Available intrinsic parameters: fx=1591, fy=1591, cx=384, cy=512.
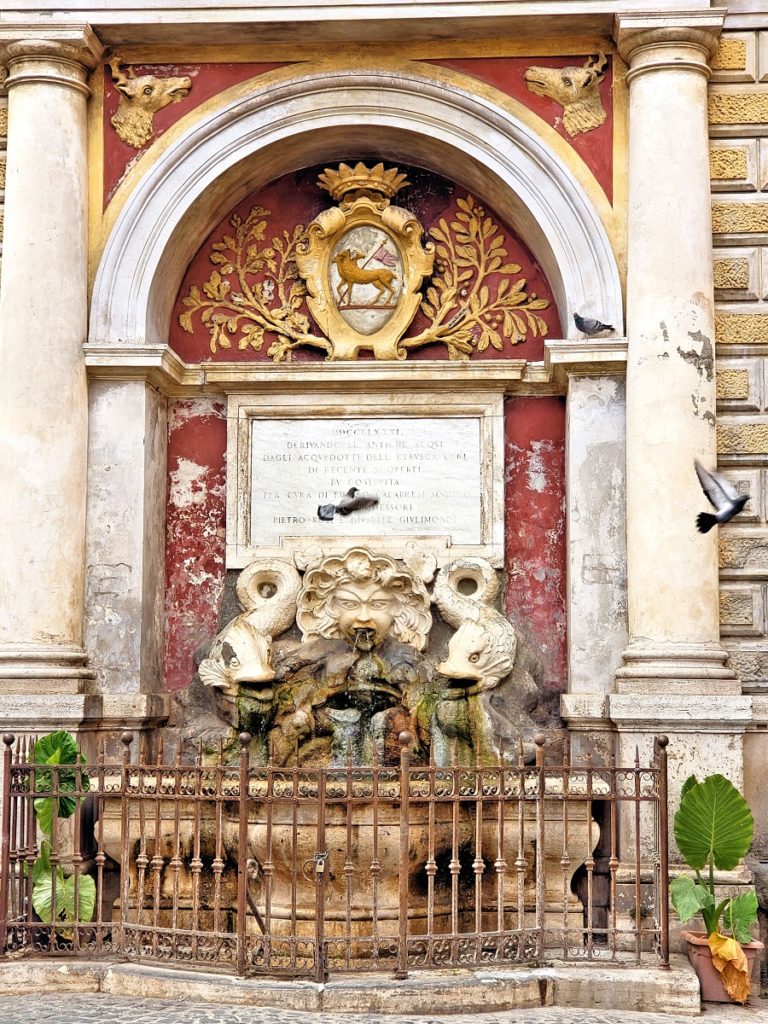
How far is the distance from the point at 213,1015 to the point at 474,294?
20.0ft

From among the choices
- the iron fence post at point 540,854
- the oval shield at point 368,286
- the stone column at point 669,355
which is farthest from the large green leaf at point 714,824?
the oval shield at point 368,286

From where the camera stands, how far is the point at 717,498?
1030 cm

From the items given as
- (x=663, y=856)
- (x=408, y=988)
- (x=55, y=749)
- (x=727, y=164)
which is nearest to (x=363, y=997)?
(x=408, y=988)

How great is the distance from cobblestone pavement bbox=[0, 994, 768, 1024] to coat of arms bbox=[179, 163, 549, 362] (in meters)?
5.32

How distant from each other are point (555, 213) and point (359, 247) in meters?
1.72

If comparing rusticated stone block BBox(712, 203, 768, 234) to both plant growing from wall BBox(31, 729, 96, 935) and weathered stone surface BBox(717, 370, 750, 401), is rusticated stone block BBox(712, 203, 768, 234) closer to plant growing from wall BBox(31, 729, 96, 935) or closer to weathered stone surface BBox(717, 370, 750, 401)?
weathered stone surface BBox(717, 370, 750, 401)

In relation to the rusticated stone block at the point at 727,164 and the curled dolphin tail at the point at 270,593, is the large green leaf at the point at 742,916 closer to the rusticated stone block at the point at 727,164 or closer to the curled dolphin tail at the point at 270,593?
the curled dolphin tail at the point at 270,593

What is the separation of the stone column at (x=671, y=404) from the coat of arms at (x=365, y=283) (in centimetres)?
141

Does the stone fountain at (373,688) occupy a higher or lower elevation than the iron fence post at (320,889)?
higher

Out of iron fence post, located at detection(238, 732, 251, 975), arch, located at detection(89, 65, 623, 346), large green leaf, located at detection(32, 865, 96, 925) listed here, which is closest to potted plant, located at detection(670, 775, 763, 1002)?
iron fence post, located at detection(238, 732, 251, 975)

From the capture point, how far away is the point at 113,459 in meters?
11.6

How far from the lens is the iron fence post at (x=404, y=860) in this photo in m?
8.77

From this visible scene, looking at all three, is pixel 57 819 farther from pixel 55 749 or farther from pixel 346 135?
pixel 346 135

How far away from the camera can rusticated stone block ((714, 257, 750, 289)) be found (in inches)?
448
